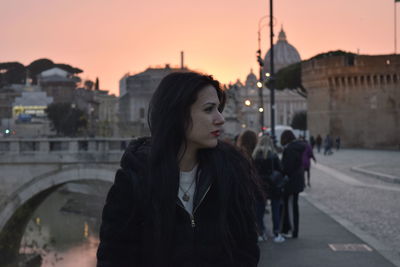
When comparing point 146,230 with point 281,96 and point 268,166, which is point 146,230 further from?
point 281,96

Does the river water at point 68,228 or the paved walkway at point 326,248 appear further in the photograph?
the river water at point 68,228

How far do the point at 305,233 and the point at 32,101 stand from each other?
74859 millimetres

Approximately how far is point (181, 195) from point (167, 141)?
A: 0.16 m

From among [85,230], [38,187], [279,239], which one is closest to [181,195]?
[279,239]

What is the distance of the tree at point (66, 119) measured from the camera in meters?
61.2

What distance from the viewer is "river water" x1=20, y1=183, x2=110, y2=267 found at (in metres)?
23.6

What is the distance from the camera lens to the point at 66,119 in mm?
61156

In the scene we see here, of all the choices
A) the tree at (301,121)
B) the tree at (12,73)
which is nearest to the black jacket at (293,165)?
the tree at (301,121)

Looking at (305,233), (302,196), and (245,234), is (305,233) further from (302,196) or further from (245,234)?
(245,234)

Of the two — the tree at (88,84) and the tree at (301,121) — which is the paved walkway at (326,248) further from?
the tree at (88,84)

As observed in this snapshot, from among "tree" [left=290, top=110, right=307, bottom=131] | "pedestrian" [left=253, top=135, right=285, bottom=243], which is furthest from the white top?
Result: "tree" [left=290, top=110, right=307, bottom=131]

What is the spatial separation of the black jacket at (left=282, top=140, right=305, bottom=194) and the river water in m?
15.5

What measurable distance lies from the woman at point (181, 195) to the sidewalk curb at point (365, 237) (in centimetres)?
431

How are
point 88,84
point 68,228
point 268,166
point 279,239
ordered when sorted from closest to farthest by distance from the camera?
point 268,166, point 279,239, point 68,228, point 88,84
